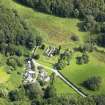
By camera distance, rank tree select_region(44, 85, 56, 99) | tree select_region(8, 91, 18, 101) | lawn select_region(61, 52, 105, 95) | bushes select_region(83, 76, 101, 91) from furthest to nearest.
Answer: lawn select_region(61, 52, 105, 95) < bushes select_region(83, 76, 101, 91) < tree select_region(44, 85, 56, 99) < tree select_region(8, 91, 18, 101)

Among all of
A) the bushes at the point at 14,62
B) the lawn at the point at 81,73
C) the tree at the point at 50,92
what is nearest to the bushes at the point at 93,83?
the lawn at the point at 81,73

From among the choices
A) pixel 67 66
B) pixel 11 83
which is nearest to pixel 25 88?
pixel 11 83

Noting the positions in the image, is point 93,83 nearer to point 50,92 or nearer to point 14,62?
point 50,92

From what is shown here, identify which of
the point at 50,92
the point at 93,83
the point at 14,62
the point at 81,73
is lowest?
the point at 50,92

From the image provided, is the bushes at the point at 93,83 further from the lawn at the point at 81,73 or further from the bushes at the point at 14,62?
the bushes at the point at 14,62

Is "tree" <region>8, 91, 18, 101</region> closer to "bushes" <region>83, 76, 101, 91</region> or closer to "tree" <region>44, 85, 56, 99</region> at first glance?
"tree" <region>44, 85, 56, 99</region>

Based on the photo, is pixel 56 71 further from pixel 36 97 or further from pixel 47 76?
pixel 36 97

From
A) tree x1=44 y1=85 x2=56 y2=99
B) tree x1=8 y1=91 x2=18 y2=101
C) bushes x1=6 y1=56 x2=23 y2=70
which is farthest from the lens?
bushes x1=6 y1=56 x2=23 y2=70

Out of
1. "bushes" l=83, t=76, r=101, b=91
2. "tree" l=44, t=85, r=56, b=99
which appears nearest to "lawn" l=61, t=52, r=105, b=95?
"bushes" l=83, t=76, r=101, b=91

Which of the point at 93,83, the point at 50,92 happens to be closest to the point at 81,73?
the point at 93,83
